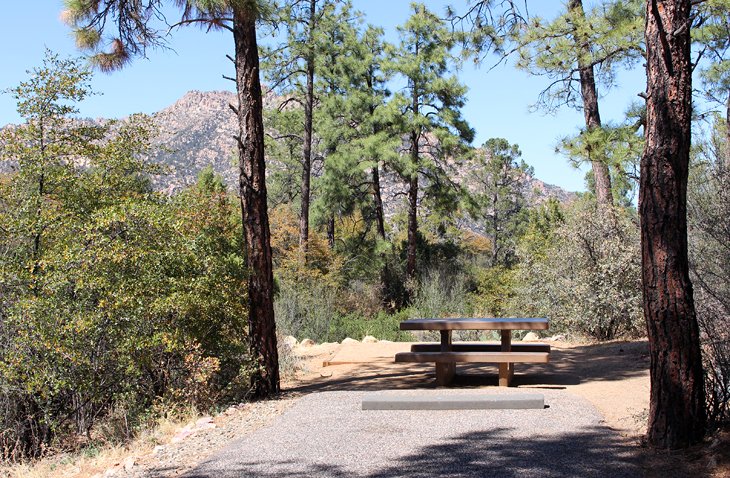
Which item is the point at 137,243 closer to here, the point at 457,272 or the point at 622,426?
the point at 622,426

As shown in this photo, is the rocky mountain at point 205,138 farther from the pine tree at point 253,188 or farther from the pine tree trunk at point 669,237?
the pine tree trunk at point 669,237

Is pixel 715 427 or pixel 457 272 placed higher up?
pixel 457 272

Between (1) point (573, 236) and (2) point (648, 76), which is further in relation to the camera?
(1) point (573, 236)

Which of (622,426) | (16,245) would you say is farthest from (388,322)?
(622,426)

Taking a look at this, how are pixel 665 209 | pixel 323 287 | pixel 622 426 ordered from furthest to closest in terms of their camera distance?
pixel 323 287, pixel 622 426, pixel 665 209

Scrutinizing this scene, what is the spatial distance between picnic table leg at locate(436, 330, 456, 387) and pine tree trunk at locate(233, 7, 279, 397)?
1.99 metres

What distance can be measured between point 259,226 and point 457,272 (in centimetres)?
1825

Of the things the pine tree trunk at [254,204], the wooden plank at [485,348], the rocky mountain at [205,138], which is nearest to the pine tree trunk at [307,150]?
the wooden plank at [485,348]

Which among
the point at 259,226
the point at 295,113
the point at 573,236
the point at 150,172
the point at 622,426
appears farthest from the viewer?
the point at 295,113

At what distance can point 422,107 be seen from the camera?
2497cm

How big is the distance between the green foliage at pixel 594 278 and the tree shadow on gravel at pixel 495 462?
732 centimetres

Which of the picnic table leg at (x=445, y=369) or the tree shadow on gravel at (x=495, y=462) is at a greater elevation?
the picnic table leg at (x=445, y=369)

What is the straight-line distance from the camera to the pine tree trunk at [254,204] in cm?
891

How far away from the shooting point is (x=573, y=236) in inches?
538
